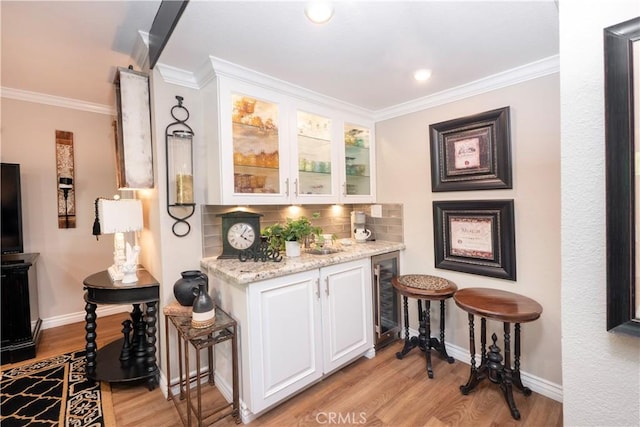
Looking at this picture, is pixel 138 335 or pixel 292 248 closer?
pixel 292 248

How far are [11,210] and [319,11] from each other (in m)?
→ 3.32

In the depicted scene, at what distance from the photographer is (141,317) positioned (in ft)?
7.52

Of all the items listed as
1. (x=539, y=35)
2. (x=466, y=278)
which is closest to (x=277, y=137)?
(x=539, y=35)

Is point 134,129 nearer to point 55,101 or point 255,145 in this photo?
point 255,145

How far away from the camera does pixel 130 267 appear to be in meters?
2.05

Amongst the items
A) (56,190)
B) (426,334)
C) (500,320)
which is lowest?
(426,334)

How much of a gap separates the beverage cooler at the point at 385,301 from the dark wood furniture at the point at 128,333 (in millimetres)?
1752

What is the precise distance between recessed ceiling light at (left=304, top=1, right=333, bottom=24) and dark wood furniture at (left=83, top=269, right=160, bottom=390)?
1.98 metres

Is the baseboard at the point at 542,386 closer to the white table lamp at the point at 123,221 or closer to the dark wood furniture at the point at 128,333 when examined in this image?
the dark wood furniture at the point at 128,333

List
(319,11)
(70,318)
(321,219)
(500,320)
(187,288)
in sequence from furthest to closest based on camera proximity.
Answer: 1. (70,318)
2. (321,219)
3. (187,288)
4. (500,320)
5. (319,11)

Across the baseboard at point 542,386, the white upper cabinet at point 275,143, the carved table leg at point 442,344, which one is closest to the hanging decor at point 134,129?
the white upper cabinet at point 275,143

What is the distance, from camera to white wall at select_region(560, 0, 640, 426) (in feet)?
2.19

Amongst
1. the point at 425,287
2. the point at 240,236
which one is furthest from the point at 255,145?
the point at 425,287

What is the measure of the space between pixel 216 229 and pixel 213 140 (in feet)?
2.29
